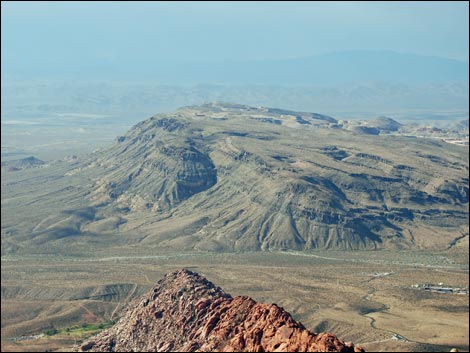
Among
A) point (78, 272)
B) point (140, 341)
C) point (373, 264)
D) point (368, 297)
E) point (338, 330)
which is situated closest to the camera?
point (140, 341)

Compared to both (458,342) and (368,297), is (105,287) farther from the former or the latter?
(458,342)

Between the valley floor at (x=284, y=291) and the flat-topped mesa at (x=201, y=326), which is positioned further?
the valley floor at (x=284, y=291)

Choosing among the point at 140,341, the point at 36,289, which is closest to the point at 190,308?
the point at 140,341

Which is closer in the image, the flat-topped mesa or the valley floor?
the flat-topped mesa

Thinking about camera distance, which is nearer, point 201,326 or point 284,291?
point 201,326

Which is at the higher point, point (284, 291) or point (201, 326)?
point (201, 326)

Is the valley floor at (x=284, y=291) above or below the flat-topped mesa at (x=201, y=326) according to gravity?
below

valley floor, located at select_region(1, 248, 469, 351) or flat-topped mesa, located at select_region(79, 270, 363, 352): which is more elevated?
flat-topped mesa, located at select_region(79, 270, 363, 352)

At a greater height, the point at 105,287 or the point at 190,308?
the point at 190,308
